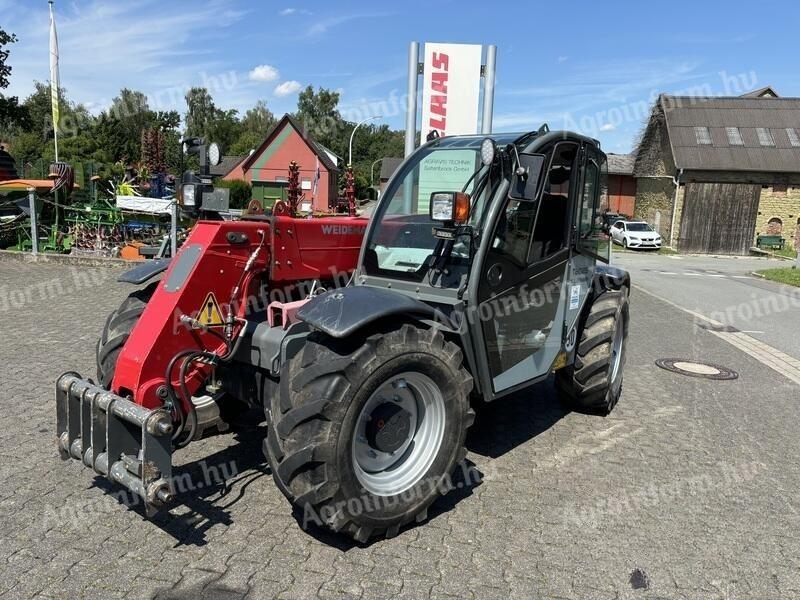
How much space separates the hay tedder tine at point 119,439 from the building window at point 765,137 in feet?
124

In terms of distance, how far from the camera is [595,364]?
17.1 feet

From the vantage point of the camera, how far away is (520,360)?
430 cm

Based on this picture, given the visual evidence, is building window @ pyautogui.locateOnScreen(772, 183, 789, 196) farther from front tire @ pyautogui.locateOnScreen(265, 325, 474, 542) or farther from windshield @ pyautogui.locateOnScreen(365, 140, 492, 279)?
front tire @ pyautogui.locateOnScreen(265, 325, 474, 542)

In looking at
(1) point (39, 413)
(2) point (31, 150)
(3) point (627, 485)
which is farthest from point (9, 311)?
(2) point (31, 150)

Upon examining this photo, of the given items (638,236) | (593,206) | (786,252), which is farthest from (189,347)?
(786,252)

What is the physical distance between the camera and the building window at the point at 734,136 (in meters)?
33.3

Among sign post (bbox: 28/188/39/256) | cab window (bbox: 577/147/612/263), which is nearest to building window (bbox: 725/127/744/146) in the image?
cab window (bbox: 577/147/612/263)

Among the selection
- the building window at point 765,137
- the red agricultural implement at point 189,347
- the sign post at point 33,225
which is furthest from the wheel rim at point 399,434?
the building window at point 765,137

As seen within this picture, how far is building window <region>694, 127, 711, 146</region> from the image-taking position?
33594 millimetres

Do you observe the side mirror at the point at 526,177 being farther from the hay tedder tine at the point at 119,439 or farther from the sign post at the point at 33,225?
the sign post at the point at 33,225

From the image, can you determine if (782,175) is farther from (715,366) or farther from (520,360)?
(520,360)

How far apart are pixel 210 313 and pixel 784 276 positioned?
20.4 meters

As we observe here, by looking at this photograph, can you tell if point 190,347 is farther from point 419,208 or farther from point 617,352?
point 617,352

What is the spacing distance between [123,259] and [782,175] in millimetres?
32579
